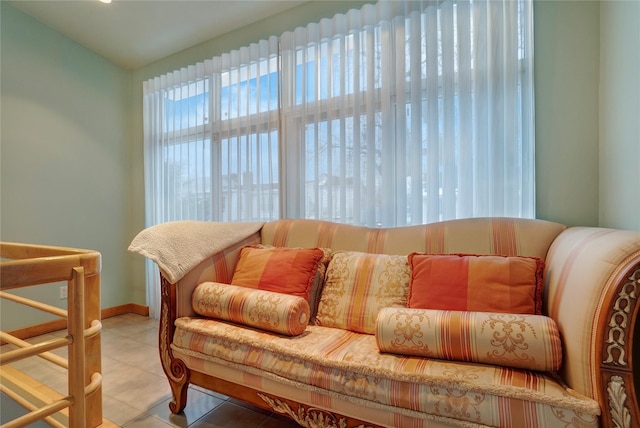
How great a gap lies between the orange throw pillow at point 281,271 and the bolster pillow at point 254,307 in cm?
9

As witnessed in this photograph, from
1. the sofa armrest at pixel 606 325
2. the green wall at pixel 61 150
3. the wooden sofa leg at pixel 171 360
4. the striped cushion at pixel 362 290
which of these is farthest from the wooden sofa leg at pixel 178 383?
the green wall at pixel 61 150

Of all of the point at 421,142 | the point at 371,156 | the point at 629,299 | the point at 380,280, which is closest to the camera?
the point at 629,299

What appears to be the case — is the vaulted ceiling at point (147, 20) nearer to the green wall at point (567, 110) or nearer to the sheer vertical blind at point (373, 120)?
the sheer vertical blind at point (373, 120)

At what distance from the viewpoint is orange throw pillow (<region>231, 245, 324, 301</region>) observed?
147cm

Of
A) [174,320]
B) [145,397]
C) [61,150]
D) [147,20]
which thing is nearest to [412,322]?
[174,320]

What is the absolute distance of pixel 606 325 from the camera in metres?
0.76

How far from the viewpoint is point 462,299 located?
1.15 metres

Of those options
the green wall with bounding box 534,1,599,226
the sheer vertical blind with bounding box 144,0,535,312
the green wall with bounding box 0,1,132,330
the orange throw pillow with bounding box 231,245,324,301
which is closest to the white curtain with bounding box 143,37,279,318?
the sheer vertical blind with bounding box 144,0,535,312

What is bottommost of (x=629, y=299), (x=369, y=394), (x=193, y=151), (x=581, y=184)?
(x=369, y=394)

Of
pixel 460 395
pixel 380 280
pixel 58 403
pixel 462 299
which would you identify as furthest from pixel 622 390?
pixel 58 403

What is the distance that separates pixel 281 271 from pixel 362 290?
1.30 feet

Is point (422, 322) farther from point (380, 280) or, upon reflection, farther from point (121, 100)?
point (121, 100)

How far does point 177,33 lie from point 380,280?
8.42ft

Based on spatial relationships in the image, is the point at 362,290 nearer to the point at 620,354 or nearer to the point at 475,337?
the point at 475,337
